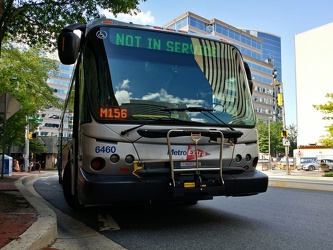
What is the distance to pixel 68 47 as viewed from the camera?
509 cm

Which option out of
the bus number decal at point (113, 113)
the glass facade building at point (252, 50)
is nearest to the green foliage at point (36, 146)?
the bus number decal at point (113, 113)

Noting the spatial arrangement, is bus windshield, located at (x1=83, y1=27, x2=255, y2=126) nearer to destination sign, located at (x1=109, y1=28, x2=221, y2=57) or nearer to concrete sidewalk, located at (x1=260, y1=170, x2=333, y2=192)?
destination sign, located at (x1=109, y1=28, x2=221, y2=57)

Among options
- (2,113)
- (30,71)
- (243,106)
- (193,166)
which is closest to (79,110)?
(193,166)

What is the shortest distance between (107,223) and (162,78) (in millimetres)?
2477

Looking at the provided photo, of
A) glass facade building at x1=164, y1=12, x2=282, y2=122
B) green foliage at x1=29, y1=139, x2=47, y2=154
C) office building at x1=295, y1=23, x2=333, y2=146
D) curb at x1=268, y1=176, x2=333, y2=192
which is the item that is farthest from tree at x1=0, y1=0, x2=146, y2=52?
glass facade building at x1=164, y1=12, x2=282, y2=122

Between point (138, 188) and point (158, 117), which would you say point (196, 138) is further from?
point (138, 188)

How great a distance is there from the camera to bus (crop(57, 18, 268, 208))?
4895 mm

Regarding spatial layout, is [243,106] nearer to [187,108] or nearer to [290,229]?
[187,108]

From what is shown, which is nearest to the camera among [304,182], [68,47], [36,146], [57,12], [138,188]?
[138,188]

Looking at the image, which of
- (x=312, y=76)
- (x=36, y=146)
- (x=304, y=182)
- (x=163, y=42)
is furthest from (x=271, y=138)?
(x=163, y=42)

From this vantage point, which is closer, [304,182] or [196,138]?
[196,138]

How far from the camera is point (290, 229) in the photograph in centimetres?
534

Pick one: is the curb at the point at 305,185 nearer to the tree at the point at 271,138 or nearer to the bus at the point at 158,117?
the bus at the point at 158,117

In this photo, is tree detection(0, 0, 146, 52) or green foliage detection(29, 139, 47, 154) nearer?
tree detection(0, 0, 146, 52)
